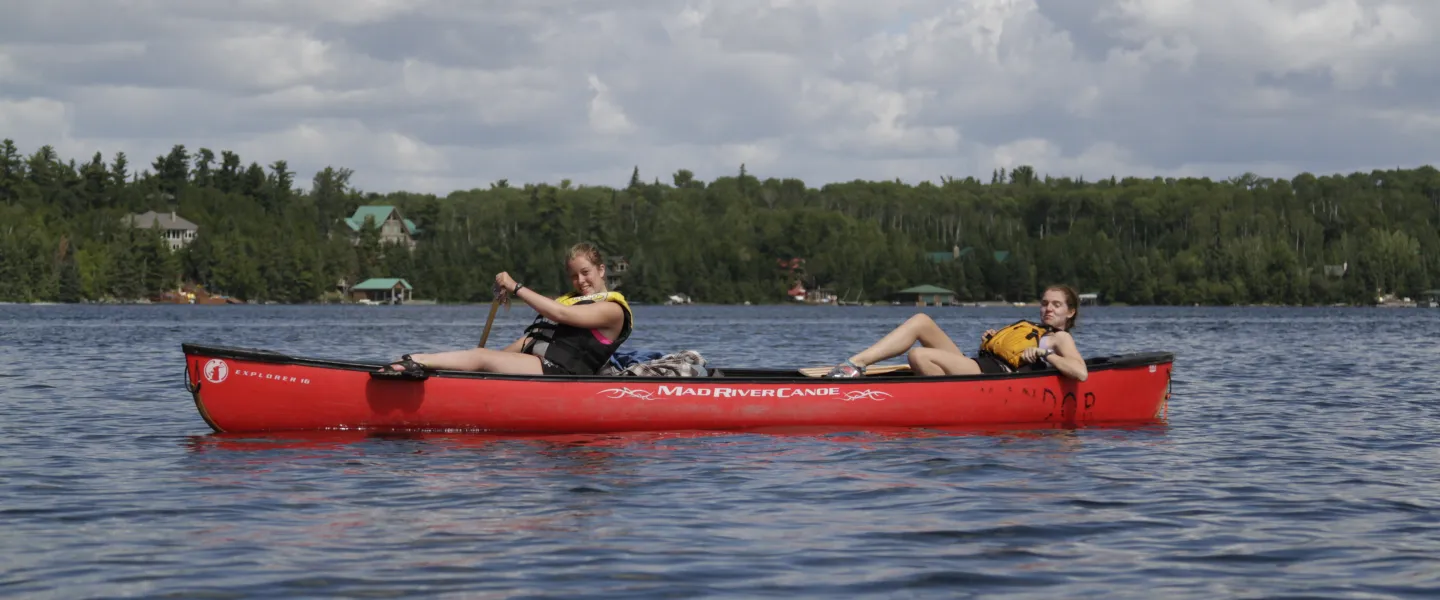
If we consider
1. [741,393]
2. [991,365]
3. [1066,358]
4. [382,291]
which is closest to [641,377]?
[741,393]

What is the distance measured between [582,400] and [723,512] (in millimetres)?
4080

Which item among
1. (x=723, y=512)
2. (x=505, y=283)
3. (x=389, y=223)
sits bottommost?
(x=723, y=512)

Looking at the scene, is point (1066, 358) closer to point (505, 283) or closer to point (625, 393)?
point (625, 393)

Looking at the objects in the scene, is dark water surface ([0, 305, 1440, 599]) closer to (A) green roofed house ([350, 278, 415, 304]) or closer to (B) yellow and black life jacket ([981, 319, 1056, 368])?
(B) yellow and black life jacket ([981, 319, 1056, 368])

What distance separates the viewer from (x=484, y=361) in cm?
1389

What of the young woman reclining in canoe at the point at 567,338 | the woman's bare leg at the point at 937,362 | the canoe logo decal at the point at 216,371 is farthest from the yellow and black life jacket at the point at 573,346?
the woman's bare leg at the point at 937,362

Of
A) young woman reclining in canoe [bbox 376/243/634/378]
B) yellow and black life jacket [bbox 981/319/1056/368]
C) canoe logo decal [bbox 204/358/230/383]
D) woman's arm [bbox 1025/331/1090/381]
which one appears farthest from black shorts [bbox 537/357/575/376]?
woman's arm [bbox 1025/331/1090/381]

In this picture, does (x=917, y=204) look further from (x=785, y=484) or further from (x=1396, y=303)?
(x=785, y=484)

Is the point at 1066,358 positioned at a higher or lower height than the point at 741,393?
higher

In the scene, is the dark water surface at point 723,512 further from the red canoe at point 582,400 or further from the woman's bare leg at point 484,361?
the woman's bare leg at point 484,361

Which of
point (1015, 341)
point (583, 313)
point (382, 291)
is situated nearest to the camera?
point (583, 313)

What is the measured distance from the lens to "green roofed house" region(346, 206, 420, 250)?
173625 millimetres

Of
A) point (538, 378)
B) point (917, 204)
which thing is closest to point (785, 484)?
point (538, 378)

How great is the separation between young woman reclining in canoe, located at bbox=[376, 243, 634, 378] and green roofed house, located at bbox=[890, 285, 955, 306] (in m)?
153
